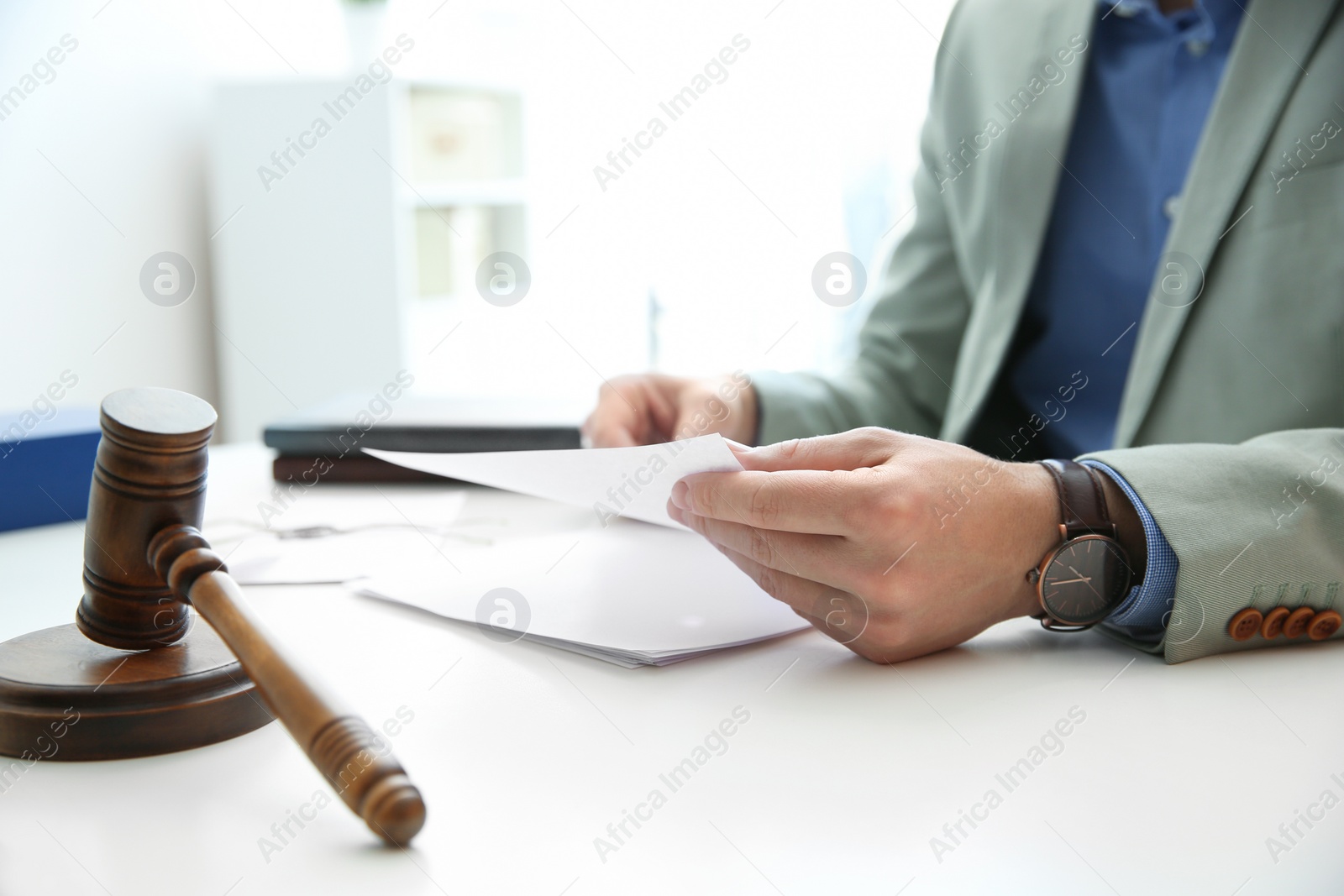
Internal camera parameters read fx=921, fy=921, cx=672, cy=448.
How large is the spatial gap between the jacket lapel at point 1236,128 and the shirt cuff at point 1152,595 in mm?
439

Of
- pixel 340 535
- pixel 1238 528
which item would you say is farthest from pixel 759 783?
pixel 340 535

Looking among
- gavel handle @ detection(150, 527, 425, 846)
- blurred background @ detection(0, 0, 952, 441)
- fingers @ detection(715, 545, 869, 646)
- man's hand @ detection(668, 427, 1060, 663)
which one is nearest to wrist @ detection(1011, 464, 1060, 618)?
man's hand @ detection(668, 427, 1060, 663)

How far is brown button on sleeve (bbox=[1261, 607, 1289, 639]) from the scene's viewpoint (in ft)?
2.03

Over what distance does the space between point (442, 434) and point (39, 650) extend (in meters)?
0.64

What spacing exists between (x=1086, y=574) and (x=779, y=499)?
227 mm

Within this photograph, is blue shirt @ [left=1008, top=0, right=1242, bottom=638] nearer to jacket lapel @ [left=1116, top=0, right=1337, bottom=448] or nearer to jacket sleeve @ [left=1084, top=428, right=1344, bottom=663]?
jacket lapel @ [left=1116, top=0, right=1337, bottom=448]

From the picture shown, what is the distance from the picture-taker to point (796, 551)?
0.58 meters

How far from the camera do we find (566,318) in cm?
378

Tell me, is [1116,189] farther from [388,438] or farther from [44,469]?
[44,469]

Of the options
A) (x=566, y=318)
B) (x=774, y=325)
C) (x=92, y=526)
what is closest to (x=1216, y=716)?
(x=92, y=526)

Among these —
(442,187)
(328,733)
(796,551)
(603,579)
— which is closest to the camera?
(328,733)

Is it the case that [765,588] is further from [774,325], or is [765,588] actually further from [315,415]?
[774,325]

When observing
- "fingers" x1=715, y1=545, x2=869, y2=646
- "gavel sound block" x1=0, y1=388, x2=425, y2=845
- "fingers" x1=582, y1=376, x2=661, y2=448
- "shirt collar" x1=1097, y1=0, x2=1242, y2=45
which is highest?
"shirt collar" x1=1097, y1=0, x2=1242, y2=45

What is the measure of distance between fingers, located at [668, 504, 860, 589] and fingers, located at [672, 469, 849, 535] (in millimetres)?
11
